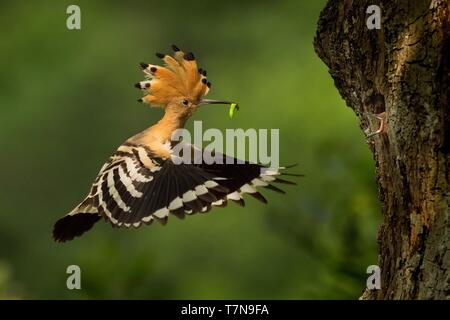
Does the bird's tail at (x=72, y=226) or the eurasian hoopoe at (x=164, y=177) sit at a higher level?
the eurasian hoopoe at (x=164, y=177)

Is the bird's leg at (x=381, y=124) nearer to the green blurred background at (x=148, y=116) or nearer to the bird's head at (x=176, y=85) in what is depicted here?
the bird's head at (x=176, y=85)

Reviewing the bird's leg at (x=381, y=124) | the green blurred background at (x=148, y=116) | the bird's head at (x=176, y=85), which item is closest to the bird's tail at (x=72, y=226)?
the bird's head at (x=176, y=85)

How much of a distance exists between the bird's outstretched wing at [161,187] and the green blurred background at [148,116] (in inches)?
71.7

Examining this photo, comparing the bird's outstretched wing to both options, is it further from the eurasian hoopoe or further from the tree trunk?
the tree trunk

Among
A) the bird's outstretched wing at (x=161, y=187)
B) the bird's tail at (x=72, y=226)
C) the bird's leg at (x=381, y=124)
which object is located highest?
the bird's leg at (x=381, y=124)

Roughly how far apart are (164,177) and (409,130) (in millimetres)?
722

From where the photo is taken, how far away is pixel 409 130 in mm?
2676

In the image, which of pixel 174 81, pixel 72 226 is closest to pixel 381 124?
pixel 174 81

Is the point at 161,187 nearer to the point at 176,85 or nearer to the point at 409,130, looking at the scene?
the point at 176,85

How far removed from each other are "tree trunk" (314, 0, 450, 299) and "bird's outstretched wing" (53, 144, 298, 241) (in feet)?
1.20

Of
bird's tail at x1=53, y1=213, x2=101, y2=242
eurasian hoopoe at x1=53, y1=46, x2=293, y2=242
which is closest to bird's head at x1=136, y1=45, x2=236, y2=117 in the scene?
eurasian hoopoe at x1=53, y1=46, x2=293, y2=242

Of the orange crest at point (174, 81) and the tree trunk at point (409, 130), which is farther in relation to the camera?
the orange crest at point (174, 81)

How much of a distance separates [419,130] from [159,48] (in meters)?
4.09

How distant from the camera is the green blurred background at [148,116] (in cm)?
584
